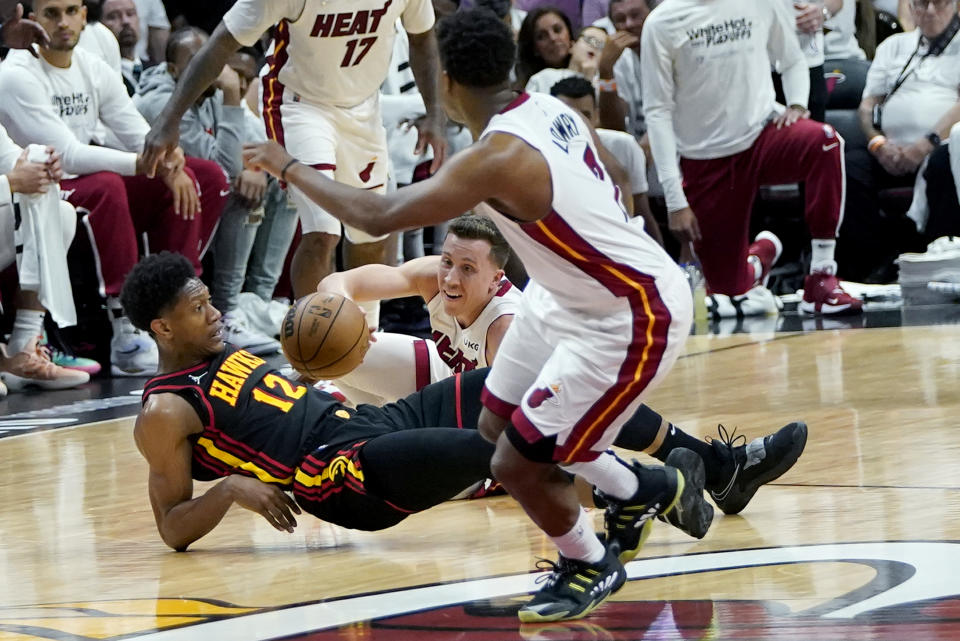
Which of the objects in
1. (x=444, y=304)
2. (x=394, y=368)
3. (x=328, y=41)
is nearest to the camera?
(x=444, y=304)

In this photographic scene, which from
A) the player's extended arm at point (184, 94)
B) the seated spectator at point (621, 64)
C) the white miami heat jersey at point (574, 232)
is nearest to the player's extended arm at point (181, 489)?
the white miami heat jersey at point (574, 232)

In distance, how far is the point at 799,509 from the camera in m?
3.82

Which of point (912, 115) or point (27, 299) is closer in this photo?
point (27, 299)

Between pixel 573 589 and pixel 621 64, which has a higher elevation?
pixel 573 589

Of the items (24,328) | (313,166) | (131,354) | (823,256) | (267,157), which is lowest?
(823,256)

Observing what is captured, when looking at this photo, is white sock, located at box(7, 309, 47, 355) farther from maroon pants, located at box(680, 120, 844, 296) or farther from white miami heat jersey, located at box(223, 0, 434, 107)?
maroon pants, located at box(680, 120, 844, 296)

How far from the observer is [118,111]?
823 centimetres

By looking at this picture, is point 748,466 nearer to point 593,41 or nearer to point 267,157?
point 267,157

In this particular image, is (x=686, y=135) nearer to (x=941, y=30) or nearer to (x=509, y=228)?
(x=941, y=30)

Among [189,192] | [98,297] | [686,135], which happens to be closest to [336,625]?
[189,192]

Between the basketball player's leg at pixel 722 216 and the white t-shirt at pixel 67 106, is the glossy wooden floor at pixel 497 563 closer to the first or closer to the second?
the white t-shirt at pixel 67 106

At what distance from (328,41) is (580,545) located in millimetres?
3812

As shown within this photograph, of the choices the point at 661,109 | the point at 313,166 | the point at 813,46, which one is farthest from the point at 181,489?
the point at 813,46

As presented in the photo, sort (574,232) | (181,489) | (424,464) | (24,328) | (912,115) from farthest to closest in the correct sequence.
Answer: (912,115) → (24,328) → (181,489) → (424,464) → (574,232)
